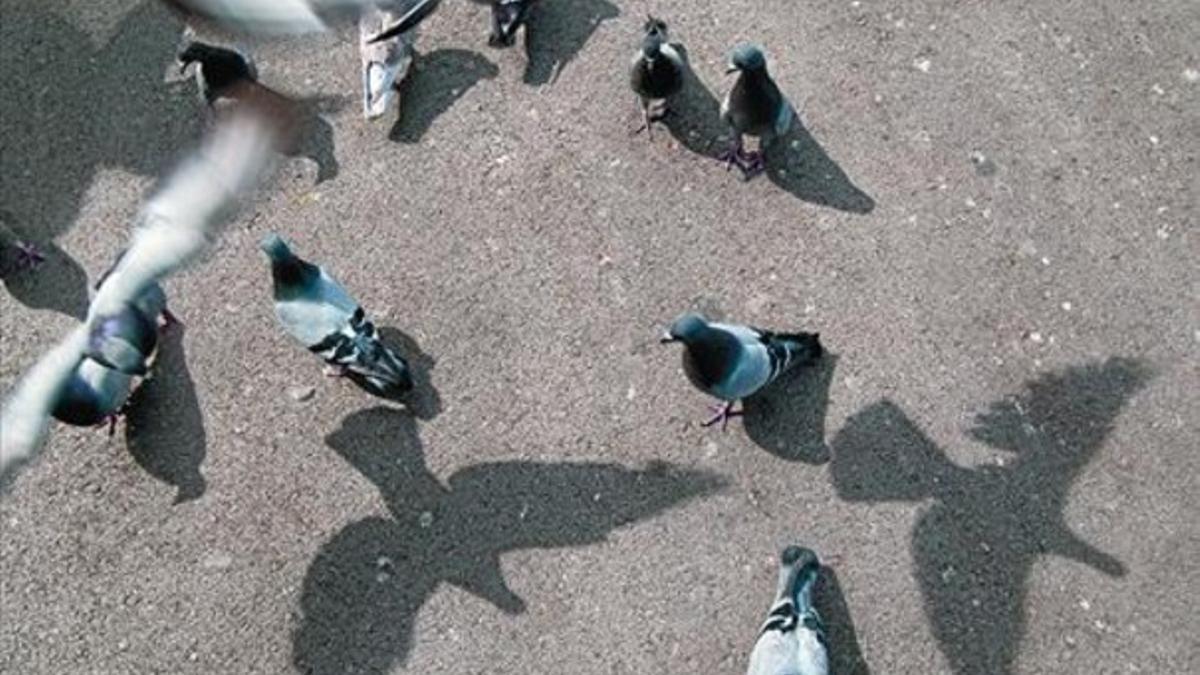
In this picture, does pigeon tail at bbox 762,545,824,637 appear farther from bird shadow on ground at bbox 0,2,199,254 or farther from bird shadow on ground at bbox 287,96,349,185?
bird shadow on ground at bbox 0,2,199,254

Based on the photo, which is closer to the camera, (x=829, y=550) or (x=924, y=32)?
(x=829, y=550)

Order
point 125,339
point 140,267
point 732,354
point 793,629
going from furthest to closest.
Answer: point 125,339
point 140,267
point 732,354
point 793,629

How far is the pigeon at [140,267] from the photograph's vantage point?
5641 millimetres

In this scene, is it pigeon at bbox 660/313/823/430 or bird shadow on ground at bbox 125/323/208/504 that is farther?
bird shadow on ground at bbox 125/323/208/504

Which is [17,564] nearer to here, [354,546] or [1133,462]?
[354,546]

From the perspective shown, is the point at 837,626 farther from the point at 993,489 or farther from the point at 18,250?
the point at 18,250

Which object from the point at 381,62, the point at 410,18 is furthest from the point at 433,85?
the point at 410,18

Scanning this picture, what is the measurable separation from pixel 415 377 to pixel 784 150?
2.35 m

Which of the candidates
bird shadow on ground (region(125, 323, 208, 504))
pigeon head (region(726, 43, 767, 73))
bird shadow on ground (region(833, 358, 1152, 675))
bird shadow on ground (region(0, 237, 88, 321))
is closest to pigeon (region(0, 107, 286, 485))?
bird shadow on ground (region(125, 323, 208, 504))

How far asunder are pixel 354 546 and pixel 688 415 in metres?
1.74

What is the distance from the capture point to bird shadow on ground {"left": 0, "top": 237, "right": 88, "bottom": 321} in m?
6.88

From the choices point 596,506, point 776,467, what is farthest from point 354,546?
point 776,467

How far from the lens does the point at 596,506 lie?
6.11 meters

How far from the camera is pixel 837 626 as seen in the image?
5738mm
